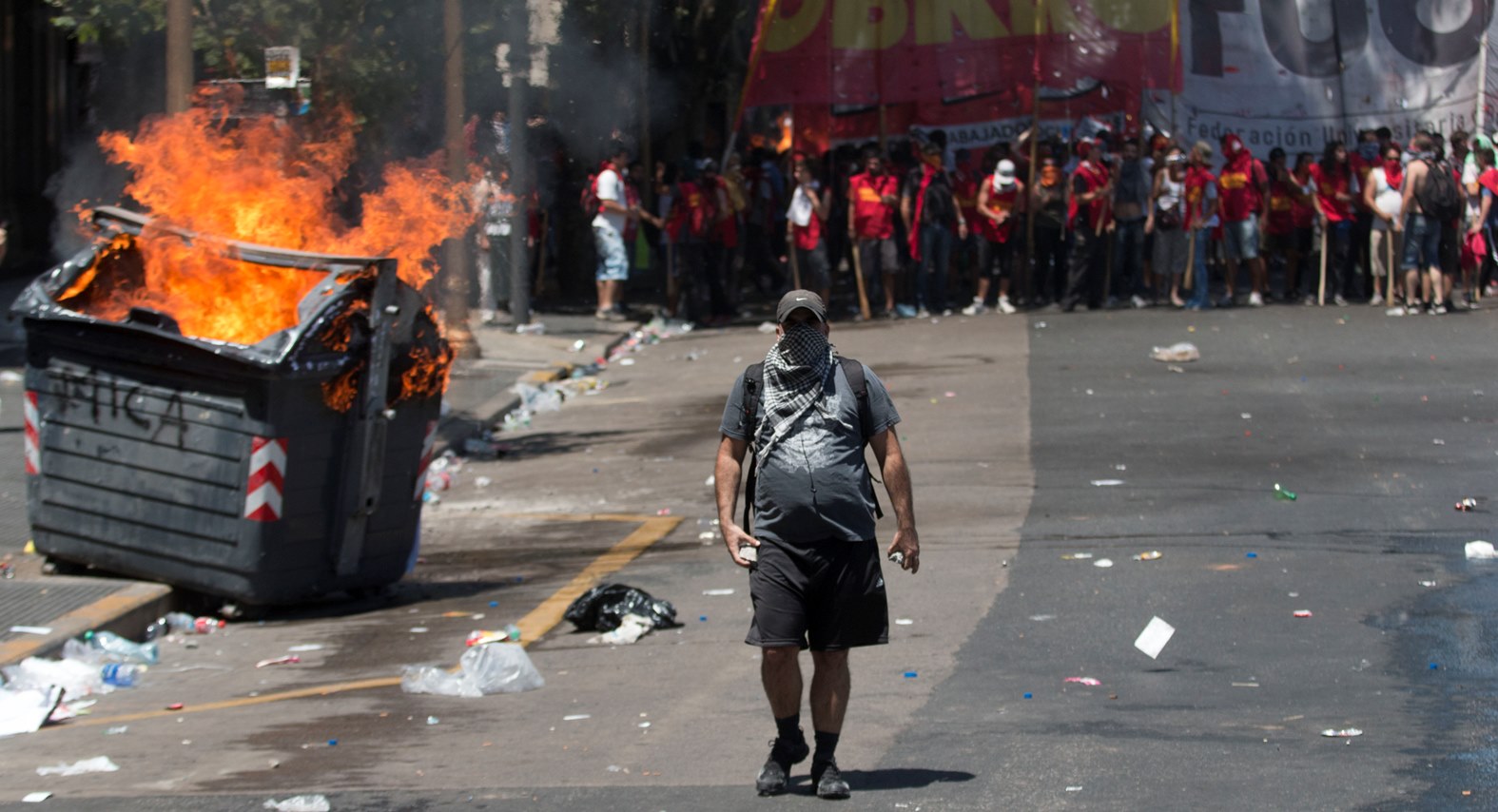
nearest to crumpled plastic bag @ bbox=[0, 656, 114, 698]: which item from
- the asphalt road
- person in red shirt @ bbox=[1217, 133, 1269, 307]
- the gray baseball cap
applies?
the asphalt road

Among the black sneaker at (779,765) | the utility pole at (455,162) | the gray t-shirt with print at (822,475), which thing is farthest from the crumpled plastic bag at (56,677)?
the utility pole at (455,162)

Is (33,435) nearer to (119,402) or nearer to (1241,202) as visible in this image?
(119,402)

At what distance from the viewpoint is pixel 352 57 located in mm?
13805

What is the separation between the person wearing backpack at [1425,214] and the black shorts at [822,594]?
14114 mm

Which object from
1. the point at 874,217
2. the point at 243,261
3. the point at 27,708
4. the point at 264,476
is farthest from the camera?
the point at 874,217

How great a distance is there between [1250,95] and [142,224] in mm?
16863

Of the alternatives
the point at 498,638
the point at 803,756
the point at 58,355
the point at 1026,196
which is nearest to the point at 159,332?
the point at 58,355

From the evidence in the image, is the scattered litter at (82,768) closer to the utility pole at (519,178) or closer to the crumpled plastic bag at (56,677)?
the crumpled plastic bag at (56,677)

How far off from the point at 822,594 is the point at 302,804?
5.34ft

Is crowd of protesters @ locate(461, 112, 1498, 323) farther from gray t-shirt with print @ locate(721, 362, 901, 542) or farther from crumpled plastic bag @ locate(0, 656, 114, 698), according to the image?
gray t-shirt with print @ locate(721, 362, 901, 542)

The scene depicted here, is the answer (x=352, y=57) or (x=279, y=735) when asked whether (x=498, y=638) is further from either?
(x=352, y=57)

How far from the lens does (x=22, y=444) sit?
12.6 meters

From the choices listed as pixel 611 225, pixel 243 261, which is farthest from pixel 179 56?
pixel 611 225

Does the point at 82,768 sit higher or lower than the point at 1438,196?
lower
